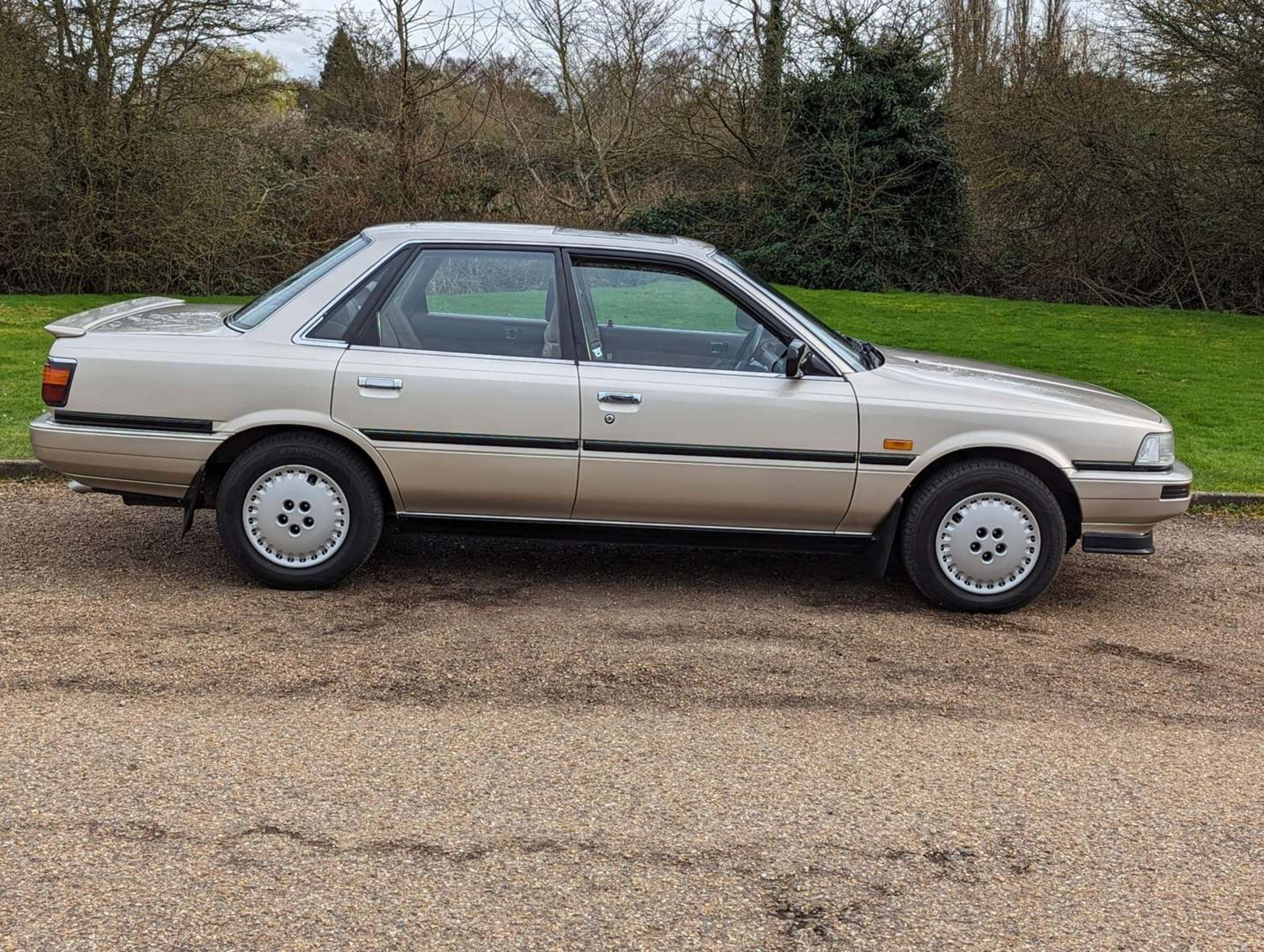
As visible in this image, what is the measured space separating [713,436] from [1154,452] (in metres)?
2.13

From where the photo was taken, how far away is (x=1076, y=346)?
16.2 metres

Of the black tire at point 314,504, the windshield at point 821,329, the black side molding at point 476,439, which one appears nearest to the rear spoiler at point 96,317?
the black tire at point 314,504

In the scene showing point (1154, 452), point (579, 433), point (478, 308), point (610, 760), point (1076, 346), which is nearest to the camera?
point (610, 760)

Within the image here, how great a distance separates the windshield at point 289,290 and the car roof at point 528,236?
142 mm

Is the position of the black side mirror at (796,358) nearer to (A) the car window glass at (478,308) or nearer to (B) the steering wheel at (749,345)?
(B) the steering wheel at (749,345)

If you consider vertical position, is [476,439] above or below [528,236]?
below

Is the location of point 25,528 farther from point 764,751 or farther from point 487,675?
point 764,751

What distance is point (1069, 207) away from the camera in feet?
77.5

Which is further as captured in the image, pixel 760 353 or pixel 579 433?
pixel 760 353

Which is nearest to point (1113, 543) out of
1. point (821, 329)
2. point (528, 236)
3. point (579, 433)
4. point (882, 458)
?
point (882, 458)

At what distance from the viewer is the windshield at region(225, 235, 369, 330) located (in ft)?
20.1

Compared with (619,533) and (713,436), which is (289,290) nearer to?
(619,533)

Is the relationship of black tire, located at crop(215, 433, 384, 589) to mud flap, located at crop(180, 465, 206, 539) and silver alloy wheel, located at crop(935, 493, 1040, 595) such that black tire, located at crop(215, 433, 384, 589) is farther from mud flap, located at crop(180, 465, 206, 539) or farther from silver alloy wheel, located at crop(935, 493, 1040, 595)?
silver alloy wheel, located at crop(935, 493, 1040, 595)

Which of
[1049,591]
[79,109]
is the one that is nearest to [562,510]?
[1049,591]
